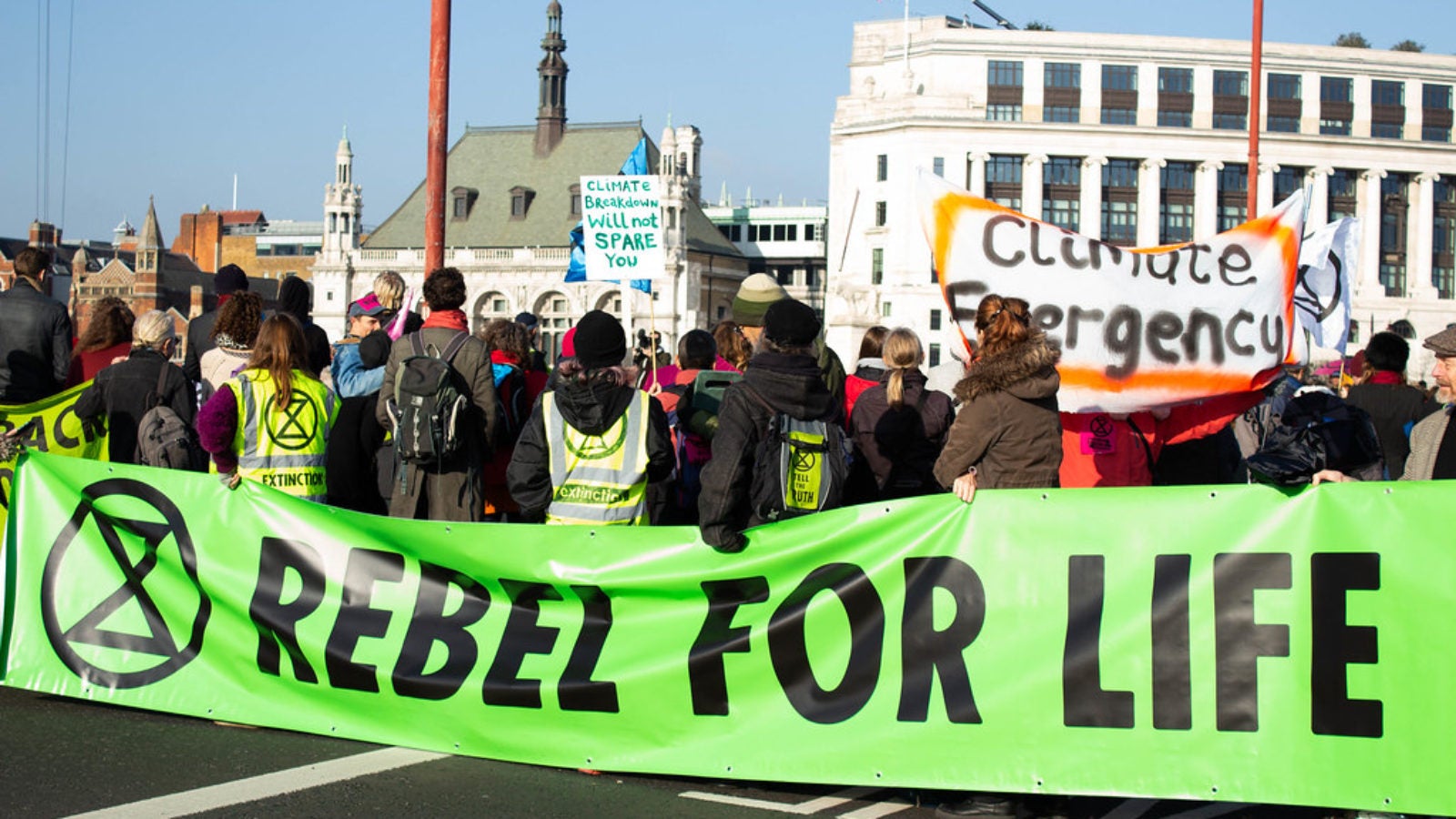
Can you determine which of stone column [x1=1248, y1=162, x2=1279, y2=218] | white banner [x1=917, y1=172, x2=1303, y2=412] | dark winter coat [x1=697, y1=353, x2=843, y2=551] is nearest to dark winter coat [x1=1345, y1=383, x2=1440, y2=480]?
white banner [x1=917, y1=172, x2=1303, y2=412]

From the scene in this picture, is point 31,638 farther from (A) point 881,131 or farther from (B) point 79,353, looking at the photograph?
(A) point 881,131

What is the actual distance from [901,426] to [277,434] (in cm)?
324

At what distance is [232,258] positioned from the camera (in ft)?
497

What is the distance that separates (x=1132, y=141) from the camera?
291 ft

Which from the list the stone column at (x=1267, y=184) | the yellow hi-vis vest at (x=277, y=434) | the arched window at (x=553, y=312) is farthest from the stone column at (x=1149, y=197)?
the yellow hi-vis vest at (x=277, y=434)

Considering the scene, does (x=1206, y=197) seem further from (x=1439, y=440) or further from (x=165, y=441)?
(x=165, y=441)

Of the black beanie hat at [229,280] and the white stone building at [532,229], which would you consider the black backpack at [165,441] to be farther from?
the white stone building at [532,229]

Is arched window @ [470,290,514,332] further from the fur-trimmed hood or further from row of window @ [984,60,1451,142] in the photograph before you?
the fur-trimmed hood

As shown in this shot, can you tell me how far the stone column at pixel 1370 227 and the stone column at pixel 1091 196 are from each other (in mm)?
15750

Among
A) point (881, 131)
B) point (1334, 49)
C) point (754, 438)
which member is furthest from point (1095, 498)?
point (1334, 49)

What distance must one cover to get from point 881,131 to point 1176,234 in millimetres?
18733

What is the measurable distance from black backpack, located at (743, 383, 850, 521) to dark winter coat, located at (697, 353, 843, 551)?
0.11 feet

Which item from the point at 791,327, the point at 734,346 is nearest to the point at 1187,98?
the point at 734,346

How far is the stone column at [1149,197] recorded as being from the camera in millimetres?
88875
